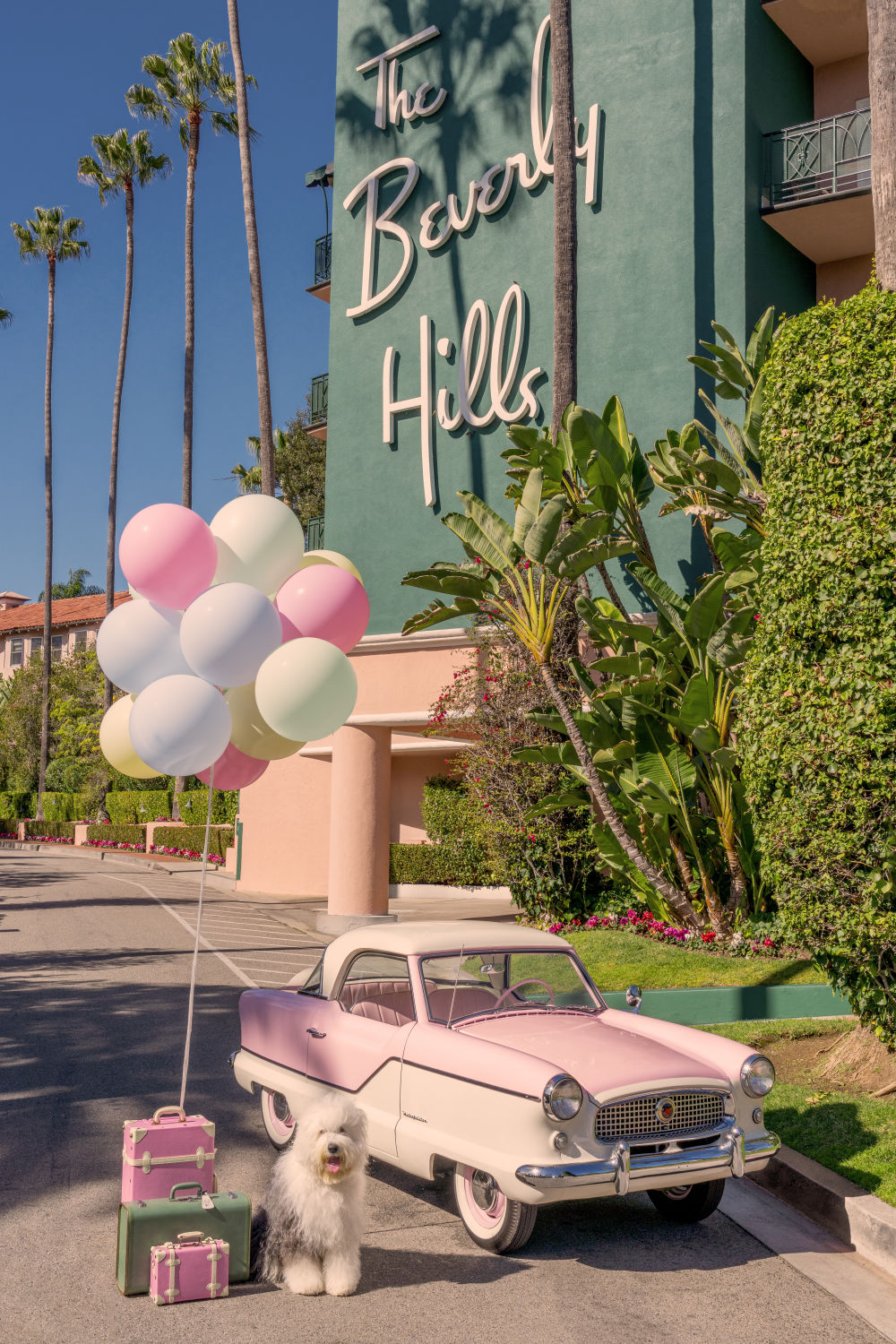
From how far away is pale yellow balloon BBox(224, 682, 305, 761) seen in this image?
278 inches

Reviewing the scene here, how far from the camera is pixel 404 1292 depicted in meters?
5.25

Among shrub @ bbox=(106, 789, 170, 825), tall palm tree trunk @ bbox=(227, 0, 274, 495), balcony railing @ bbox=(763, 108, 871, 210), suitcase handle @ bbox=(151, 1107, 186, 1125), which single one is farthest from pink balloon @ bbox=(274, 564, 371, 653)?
shrub @ bbox=(106, 789, 170, 825)

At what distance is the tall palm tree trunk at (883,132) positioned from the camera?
8.89m

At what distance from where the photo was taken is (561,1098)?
5.30 meters

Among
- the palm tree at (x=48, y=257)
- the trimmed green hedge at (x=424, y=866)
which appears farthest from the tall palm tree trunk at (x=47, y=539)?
the trimmed green hedge at (x=424, y=866)

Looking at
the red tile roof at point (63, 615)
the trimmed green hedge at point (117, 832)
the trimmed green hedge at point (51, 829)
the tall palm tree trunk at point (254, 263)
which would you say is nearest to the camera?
the tall palm tree trunk at point (254, 263)

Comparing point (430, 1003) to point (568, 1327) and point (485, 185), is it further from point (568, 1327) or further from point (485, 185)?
point (485, 185)

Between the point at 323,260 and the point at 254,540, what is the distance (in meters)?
20.5

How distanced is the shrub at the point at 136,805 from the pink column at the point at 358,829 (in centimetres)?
2838

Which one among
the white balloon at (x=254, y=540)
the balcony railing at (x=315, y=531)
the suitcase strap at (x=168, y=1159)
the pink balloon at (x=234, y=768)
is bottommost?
the suitcase strap at (x=168, y=1159)

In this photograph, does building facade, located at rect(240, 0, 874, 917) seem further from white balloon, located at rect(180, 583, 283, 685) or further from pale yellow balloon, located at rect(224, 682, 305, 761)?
white balloon, located at rect(180, 583, 283, 685)

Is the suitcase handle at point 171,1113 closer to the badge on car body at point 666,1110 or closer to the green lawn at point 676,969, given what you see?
the badge on car body at point 666,1110

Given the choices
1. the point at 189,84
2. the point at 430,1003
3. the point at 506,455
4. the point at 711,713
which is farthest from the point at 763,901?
the point at 189,84

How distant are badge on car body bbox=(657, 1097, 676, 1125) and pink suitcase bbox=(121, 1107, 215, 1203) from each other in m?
2.19
